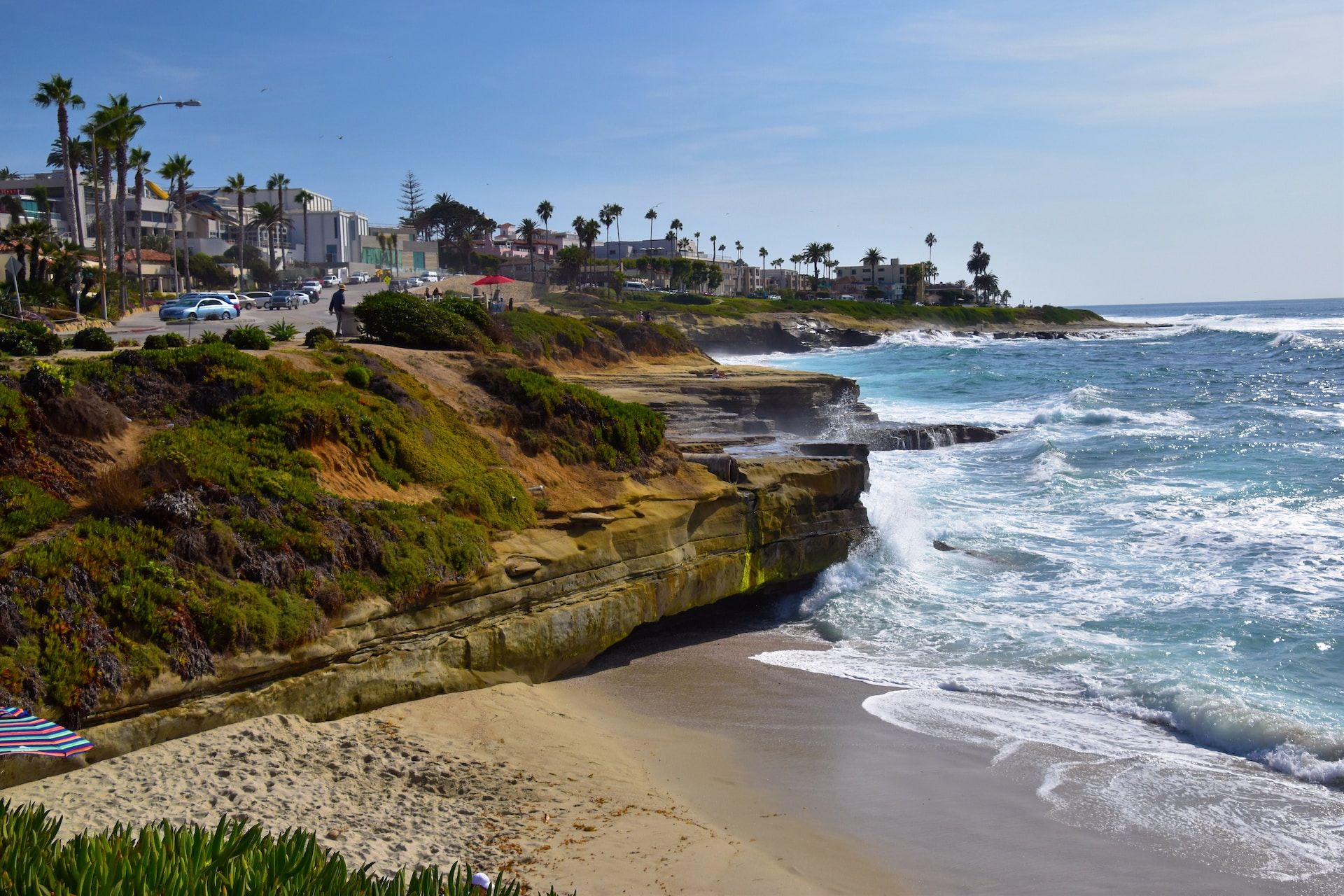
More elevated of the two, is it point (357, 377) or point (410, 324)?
point (410, 324)

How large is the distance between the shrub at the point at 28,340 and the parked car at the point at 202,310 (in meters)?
23.6

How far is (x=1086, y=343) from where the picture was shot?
98.1 metres

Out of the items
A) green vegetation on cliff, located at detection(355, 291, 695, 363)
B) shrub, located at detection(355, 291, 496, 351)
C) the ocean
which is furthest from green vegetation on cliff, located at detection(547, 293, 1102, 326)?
shrub, located at detection(355, 291, 496, 351)

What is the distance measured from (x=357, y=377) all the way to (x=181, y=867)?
11.0 meters

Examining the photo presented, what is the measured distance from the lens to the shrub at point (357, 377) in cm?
1559

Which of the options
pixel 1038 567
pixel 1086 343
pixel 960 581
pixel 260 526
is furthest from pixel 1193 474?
pixel 1086 343

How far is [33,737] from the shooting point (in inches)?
308

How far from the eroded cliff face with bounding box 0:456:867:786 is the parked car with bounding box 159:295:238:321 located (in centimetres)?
2969

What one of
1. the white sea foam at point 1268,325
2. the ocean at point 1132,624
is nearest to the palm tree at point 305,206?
the ocean at point 1132,624

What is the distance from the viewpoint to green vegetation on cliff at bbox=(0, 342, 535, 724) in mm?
9086

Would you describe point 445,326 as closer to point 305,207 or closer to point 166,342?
point 166,342

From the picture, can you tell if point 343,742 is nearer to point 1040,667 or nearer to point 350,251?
point 1040,667

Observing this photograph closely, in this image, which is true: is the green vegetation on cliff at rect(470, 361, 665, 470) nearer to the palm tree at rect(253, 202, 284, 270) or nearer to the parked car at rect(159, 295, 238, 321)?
the parked car at rect(159, 295, 238, 321)

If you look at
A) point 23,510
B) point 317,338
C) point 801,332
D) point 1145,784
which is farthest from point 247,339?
point 801,332
